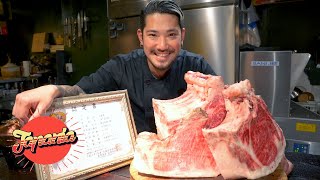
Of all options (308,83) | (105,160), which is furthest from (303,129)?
(105,160)

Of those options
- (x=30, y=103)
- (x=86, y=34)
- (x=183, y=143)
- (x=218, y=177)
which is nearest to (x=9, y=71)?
(x=86, y=34)

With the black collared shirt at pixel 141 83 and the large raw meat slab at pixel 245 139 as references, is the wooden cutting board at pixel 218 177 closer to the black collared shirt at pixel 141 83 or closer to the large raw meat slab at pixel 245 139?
the large raw meat slab at pixel 245 139

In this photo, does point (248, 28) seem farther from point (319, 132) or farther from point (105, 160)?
point (105, 160)

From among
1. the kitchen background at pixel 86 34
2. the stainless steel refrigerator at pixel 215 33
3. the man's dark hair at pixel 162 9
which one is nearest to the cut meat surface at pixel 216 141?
the man's dark hair at pixel 162 9

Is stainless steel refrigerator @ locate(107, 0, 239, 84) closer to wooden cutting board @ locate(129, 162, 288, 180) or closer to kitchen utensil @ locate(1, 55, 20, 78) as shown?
wooden cutting board @ locate(129, 162, 288, 180)

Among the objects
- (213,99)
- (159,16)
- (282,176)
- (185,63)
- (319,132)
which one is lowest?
(319,132)

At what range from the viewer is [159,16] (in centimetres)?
156

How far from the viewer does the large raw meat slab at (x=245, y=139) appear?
0.95 meters

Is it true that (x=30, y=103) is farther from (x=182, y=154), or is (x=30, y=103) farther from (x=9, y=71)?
(x=9, y=71)

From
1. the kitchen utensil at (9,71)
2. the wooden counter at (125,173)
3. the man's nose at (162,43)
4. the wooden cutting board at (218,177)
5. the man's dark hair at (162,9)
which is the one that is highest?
the man's dark hair at (162,9)

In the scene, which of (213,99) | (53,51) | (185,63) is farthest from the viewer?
(53,51)

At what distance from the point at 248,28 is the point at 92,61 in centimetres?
248

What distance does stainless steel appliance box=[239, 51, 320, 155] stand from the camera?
86.1 inches

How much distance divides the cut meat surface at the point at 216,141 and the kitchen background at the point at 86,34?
2016 mm
